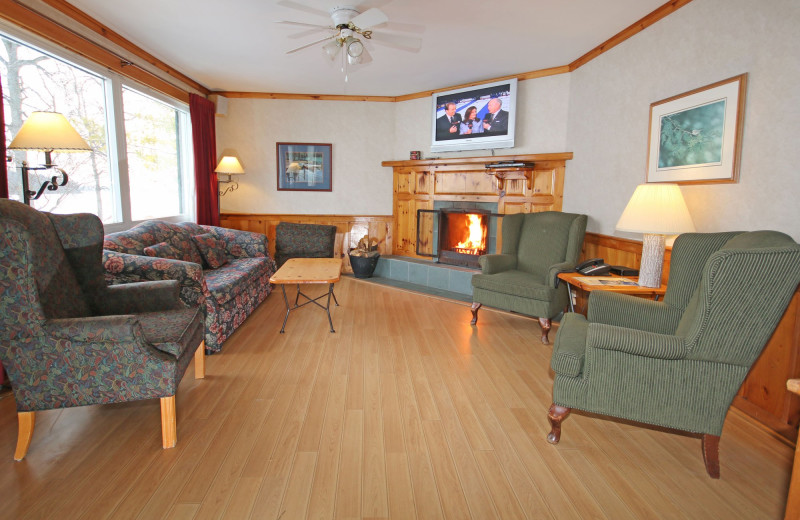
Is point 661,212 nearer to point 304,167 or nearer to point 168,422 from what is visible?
point 168,422

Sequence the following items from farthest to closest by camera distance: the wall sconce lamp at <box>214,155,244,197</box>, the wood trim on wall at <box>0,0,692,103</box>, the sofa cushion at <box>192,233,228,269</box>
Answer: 1. the wall sconce lamp at <box>214,155,244,197</box>
2. the sofa cushion at <box>192,233,228,269</box>
3. the wood trim on wall at <box>0,0,692,103</box>

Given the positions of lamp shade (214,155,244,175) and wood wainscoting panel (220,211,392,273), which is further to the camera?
wood wainscoting panel (220,211,392,273)

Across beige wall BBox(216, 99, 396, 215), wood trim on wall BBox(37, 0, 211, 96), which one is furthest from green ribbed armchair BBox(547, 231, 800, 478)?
beige wall BBox(216, 99, 396, 215)

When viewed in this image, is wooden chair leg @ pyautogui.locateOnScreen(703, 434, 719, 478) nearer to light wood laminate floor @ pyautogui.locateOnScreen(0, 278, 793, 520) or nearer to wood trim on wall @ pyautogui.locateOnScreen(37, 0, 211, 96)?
light wood laminate floor @ pyautogui.locateOnScreen(0, 278, 793, 520)

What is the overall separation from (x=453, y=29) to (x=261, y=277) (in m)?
2.93

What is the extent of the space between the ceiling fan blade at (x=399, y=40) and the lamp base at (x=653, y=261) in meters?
2.35

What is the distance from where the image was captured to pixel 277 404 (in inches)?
97.3

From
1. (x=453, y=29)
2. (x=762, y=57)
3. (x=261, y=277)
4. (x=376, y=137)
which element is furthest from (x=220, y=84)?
(x=762, y=57)

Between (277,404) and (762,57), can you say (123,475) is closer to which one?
(277,404)

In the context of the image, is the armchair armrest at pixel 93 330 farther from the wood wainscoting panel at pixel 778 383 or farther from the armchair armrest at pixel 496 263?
the wood wainscoting panel at pixel 778 383

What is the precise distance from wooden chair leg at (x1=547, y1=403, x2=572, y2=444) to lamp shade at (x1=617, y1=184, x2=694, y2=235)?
1296 millimetres

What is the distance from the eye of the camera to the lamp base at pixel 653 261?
2.79 meters

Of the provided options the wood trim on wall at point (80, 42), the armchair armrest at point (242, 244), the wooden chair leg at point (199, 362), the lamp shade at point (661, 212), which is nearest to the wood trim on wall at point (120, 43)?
the wood trim on wall at point (80, 42)

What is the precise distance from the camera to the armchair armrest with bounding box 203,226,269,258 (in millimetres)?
4836
